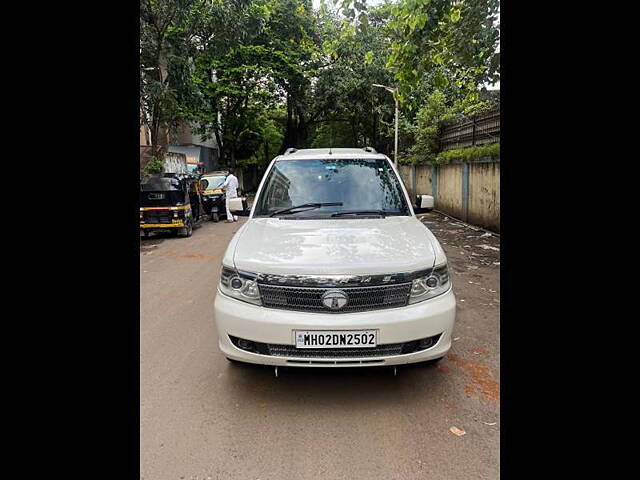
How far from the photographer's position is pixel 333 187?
169 inches

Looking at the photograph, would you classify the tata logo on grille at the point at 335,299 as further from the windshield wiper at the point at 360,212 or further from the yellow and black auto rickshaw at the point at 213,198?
the yellow and black auto rickshaw at the point at 213,198

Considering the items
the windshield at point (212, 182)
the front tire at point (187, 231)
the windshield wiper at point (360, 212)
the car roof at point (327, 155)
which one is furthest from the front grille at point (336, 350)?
the windshield at point (212, 182)

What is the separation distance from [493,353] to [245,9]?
45.7ft

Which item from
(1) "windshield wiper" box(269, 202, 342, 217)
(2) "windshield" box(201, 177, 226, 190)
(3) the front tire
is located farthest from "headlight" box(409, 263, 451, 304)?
(2) "windshield" box(201, 177, 226, 190)

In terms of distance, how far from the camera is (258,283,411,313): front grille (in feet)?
9.50

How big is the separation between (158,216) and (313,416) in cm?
930

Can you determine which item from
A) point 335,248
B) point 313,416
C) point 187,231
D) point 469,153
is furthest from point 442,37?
point 187,231

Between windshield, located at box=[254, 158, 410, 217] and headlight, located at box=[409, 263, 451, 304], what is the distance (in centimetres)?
110

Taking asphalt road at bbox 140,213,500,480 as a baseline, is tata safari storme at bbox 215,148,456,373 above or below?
above

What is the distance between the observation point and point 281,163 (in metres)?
4.72

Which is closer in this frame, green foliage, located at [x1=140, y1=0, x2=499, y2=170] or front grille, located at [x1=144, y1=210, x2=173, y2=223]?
green foliage, located at [x1=140, y1=0, x2=499, y2=170]

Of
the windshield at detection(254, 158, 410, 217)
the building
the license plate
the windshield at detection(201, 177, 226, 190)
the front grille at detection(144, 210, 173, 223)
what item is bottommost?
the license plate

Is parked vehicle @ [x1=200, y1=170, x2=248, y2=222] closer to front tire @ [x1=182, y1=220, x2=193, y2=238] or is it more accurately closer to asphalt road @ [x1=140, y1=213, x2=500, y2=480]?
front tire @ [x1=182, y1=220, x2=193, y2=238]
